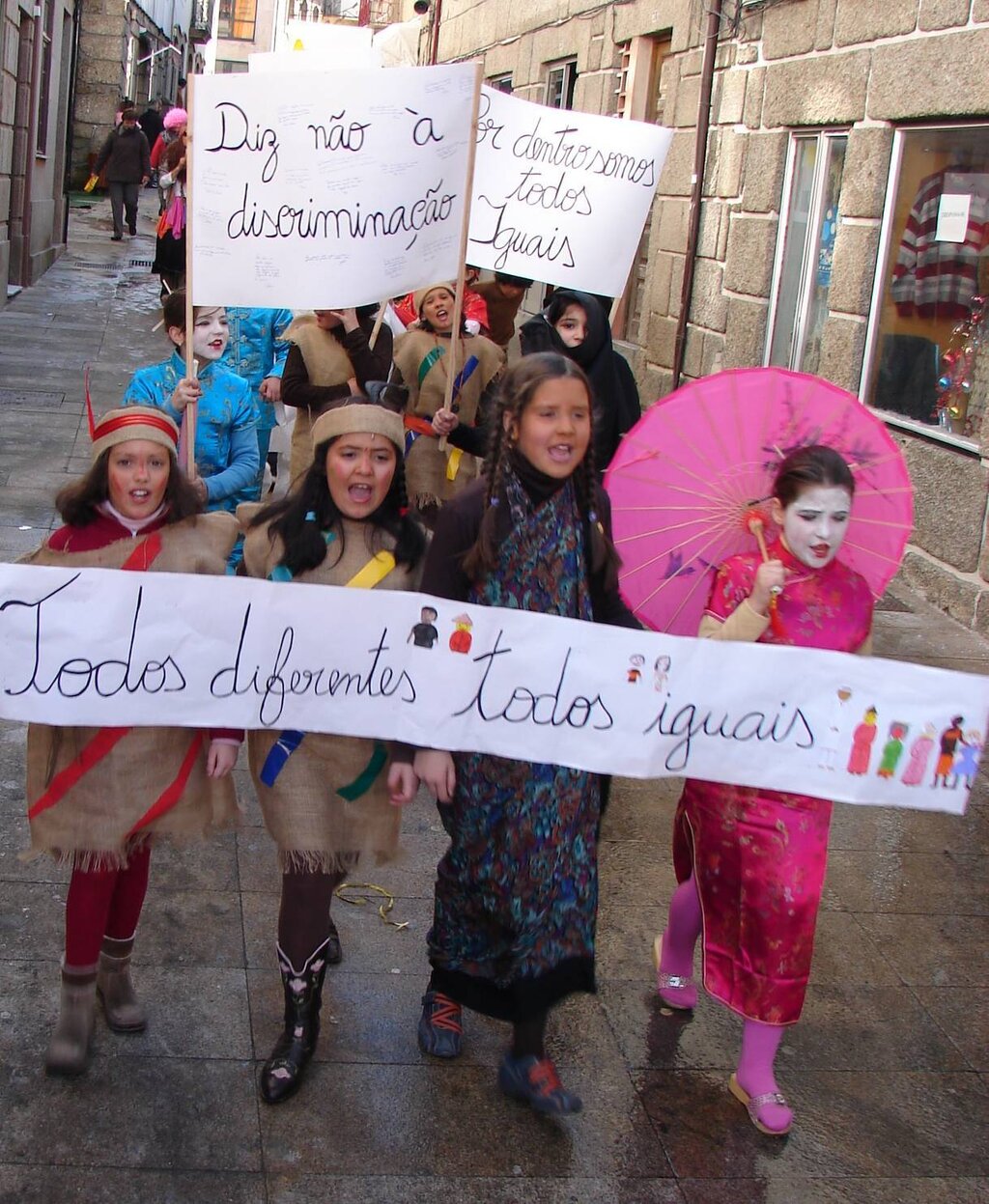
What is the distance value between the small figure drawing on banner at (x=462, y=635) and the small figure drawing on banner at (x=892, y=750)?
38.2 inches

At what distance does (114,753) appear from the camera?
343cm

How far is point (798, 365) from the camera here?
10641 millimetres

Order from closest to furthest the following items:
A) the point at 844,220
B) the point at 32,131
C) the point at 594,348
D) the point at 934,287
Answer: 1. the point at 594,348
2. the point at 934,287
3. the point at 844,220
4. the point at 32,131

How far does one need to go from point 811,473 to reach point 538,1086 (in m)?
1.52

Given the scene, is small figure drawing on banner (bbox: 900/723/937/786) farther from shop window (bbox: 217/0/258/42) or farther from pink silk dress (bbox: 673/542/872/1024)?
shop window (bbox: 217/0/258/42)

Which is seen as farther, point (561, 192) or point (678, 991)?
point (561, 192)

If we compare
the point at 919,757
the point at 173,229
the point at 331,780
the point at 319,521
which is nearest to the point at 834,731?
the point at 919,757

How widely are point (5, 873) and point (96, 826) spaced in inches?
45.2

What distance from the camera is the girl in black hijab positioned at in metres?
6.40

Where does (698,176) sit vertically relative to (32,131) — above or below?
below

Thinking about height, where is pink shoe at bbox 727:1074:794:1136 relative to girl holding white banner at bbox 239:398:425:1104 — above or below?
below

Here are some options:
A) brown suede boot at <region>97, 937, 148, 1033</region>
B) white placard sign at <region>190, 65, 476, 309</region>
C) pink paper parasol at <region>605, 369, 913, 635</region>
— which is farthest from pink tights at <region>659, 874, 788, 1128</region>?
white placard sign at <region>190, 65, 476, 309</region>

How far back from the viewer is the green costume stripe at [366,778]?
3490mm

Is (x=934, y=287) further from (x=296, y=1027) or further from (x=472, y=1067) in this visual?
(x=296, y=1027)
